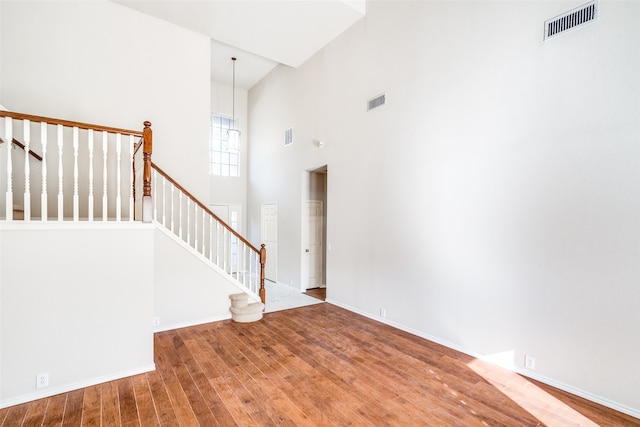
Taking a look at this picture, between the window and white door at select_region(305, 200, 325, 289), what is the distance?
10.1ft

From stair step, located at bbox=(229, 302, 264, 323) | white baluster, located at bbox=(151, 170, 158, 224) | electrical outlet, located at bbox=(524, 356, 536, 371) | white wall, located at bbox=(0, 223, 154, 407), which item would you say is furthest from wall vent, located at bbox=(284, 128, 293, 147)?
electrical outlet, located at bbox=(524, 356, 536, 371)

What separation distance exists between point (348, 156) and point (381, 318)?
2.77 metres

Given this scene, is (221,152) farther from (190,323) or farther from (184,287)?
(190,323)

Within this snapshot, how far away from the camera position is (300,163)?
21.2 ft

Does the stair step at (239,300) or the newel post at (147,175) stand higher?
the newel post at (147,175)

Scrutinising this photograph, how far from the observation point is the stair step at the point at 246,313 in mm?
4613

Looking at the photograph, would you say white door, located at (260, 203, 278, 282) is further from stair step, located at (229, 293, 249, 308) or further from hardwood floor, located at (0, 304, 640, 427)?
hardwood floor, located at (0, 304, 640, 427)

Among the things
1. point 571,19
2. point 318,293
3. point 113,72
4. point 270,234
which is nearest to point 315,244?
point 318,293

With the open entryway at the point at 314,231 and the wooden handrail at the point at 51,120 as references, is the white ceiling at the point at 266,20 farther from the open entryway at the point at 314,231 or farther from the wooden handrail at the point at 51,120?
the wooden handrail at the point at 51,120

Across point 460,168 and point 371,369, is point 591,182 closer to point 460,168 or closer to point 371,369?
point 460,168

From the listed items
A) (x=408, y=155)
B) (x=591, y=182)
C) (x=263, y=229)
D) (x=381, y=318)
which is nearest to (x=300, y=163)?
(x=263, y=229)

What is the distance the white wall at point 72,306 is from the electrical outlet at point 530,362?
3897 millimetres

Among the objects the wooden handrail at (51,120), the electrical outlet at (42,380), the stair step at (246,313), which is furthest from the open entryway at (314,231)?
the electrical outlet at (42,380)

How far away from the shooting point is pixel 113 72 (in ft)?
15.7
